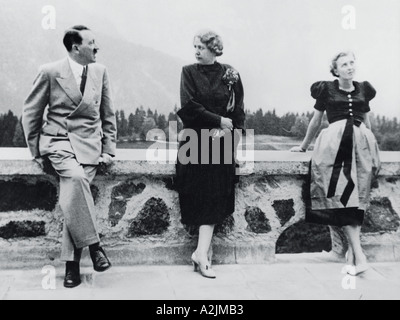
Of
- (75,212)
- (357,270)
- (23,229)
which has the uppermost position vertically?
(75,212)

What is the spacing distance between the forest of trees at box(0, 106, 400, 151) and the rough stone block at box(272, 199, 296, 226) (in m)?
0.88

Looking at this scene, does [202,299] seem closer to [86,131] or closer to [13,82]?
[86,131]

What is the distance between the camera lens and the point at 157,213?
11.8ft

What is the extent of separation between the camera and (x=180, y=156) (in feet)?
11.4

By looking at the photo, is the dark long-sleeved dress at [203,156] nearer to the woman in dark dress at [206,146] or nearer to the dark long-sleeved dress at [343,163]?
the woman in dark dress at [206,146]

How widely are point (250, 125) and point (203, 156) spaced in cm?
115

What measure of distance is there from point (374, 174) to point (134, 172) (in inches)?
55.8

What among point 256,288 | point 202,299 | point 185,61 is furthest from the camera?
point 185,61

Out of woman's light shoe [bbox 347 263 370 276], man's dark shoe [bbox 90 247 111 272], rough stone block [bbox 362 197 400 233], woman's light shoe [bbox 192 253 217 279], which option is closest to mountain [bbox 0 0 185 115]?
woman's light shoe [bbox 192 253 217 279]

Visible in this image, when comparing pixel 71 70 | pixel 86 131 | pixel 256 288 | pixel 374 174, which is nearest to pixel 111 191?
pixel 86 131

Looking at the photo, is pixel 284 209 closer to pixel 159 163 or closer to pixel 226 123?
pixel 226 123

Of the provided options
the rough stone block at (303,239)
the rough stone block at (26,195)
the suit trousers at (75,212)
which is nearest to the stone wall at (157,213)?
the rough stone block at (26,195)

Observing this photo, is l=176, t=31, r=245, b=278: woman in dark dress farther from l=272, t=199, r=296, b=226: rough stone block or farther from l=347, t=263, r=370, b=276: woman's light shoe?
l=347, t=263, r=370, b=276: woman's light shoe

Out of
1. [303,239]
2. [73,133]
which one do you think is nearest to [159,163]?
[73,133]
